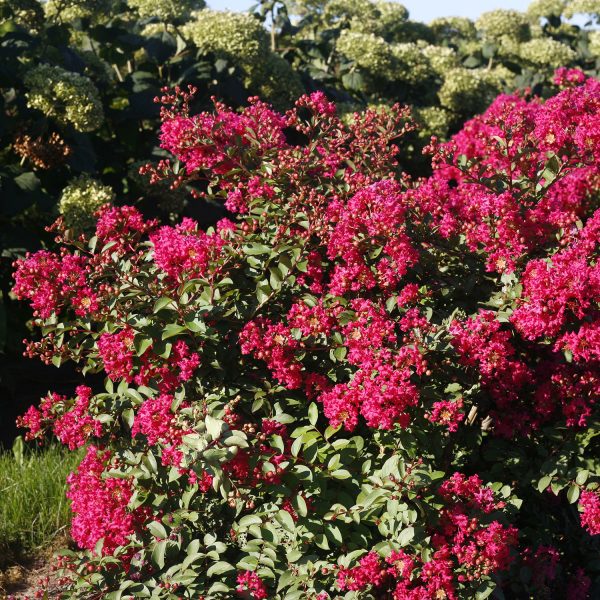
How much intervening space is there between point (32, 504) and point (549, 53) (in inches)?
309

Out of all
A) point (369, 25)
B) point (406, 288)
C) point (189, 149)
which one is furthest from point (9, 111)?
point (369, 25)

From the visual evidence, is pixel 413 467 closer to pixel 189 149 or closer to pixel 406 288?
pixel 406 288

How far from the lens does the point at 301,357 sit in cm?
299

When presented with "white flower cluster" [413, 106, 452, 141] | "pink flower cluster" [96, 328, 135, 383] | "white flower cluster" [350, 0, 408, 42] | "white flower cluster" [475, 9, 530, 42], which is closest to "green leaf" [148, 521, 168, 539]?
"pink flower cluster" [96, 328, 135, 383]

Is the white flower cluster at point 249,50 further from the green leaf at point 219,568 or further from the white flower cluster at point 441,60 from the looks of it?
the green leaf at point 219,568

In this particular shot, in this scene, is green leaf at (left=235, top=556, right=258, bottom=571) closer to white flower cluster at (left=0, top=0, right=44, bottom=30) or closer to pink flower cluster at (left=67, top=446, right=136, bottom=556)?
A: pink flower cluster at (left=67, top=446, right=136, bottom=556)

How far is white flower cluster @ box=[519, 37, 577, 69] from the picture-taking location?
967 cm

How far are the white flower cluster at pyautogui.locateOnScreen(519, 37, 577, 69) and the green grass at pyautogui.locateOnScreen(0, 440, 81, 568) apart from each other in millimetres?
7442

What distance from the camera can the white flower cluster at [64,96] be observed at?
16.9 ft

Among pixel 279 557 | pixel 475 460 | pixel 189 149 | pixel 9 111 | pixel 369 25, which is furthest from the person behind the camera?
pixel 369 25

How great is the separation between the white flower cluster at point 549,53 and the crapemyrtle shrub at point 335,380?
6472 mm

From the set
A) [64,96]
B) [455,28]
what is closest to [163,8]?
[64,96]

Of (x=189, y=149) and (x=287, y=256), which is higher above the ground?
(x=189, y=149)

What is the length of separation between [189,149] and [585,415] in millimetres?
1916
